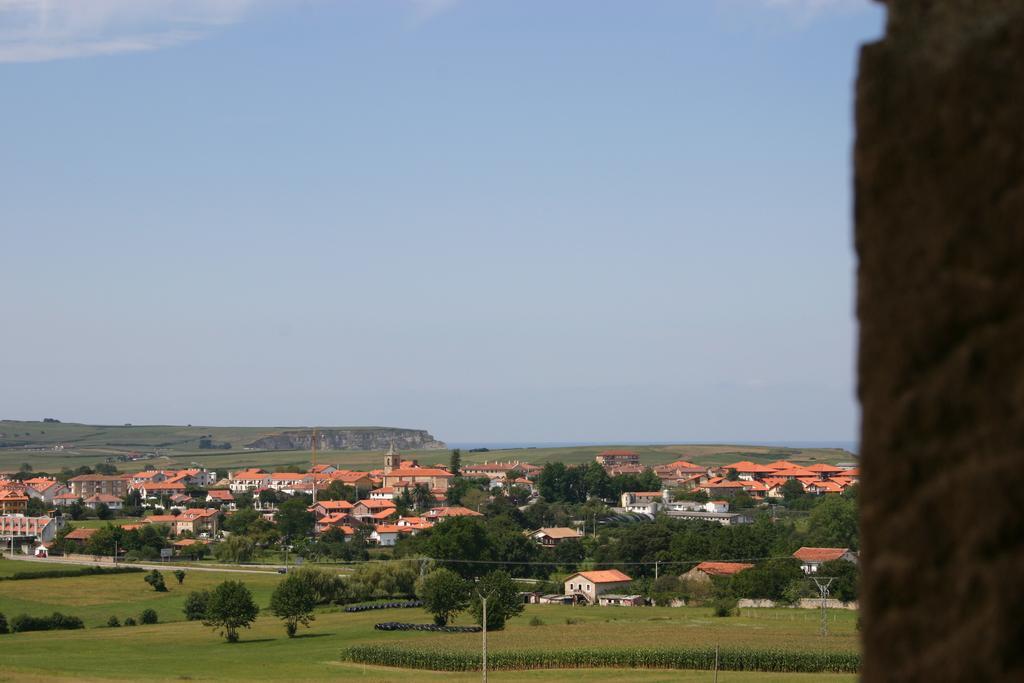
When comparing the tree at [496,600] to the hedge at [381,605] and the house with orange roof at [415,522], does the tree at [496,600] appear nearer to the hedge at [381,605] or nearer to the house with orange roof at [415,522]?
the hedge at [381,605]

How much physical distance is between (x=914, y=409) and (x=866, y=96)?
0.52 metres

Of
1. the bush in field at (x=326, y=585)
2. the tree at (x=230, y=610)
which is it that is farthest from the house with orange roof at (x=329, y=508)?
the tree at (x=230, y=610)

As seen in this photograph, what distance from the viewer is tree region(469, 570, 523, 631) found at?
2697 inches

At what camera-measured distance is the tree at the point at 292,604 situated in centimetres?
6738

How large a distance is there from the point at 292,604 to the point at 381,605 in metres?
15.0

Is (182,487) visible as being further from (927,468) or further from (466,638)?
(927,468)

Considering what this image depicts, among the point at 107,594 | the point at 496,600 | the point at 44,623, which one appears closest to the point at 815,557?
the point at 496,600

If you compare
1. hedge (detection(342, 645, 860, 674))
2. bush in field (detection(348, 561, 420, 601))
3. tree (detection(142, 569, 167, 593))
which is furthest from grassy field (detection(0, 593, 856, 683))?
tree (detection(142, 569, 167, 593))

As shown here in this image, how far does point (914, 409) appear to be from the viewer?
185 centimetres

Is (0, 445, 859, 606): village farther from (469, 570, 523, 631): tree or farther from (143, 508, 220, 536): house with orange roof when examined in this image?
(469, 570, 523, 631): tree

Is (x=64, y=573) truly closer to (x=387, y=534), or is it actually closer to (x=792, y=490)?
(x=387, y=534)

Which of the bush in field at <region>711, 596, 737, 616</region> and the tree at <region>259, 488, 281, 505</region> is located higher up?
the tree at <region>259, 488, 281, 505</region>

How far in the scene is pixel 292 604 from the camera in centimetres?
6738

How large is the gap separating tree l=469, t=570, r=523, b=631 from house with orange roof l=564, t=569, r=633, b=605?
48.4 feet
